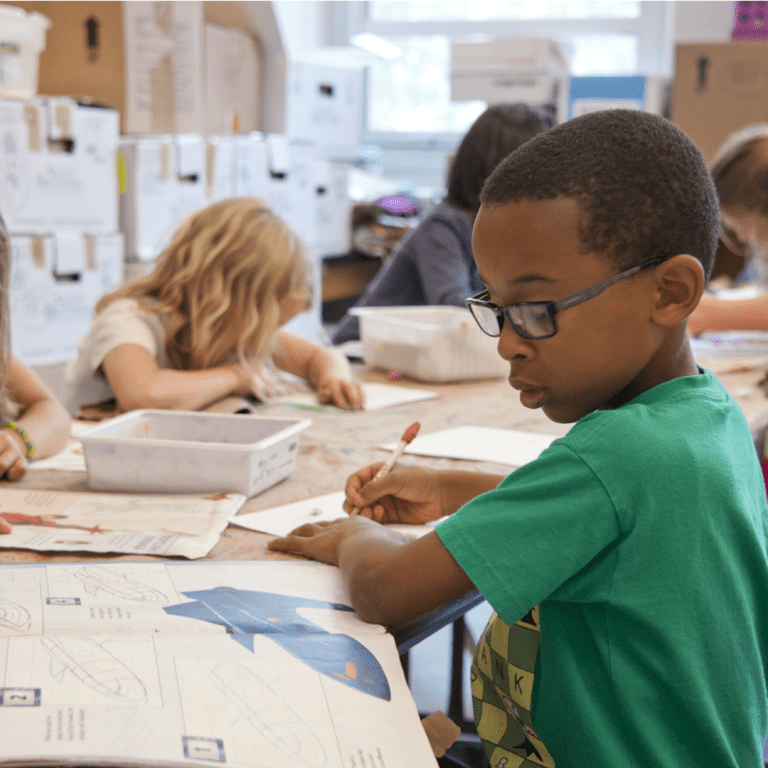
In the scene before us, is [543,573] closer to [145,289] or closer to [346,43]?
[145,289]

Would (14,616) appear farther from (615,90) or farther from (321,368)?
(615,90)

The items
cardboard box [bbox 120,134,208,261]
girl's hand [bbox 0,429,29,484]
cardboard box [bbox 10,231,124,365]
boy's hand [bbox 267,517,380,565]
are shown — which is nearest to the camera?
boy's hand [bbox 267,517,380,565]

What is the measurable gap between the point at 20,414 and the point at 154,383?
0.21 m

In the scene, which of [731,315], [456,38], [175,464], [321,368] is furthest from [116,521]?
[456,38]

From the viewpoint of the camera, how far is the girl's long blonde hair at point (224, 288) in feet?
4.89

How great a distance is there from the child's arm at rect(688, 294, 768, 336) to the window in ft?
6.05

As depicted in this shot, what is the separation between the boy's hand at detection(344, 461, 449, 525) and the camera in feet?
2.89

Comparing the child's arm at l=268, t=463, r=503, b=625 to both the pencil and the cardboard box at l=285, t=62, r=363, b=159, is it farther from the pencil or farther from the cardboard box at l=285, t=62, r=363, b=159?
the cardboard box at l=285, t=62, r=363, b=159

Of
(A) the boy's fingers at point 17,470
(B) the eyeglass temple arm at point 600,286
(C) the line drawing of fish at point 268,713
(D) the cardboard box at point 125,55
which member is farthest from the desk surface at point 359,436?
(D) the cardboard box at point 125,55

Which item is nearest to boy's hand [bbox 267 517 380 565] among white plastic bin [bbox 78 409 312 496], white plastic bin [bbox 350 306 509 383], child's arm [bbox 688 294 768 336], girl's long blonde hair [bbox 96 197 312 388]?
white plastic bin [bbox 78 409 312 496]

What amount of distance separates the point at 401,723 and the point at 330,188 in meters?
2.90

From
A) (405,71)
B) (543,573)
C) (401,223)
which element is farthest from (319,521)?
(405,71)

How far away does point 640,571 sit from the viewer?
1.91 feet

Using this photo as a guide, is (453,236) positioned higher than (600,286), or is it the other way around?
(600,286)
